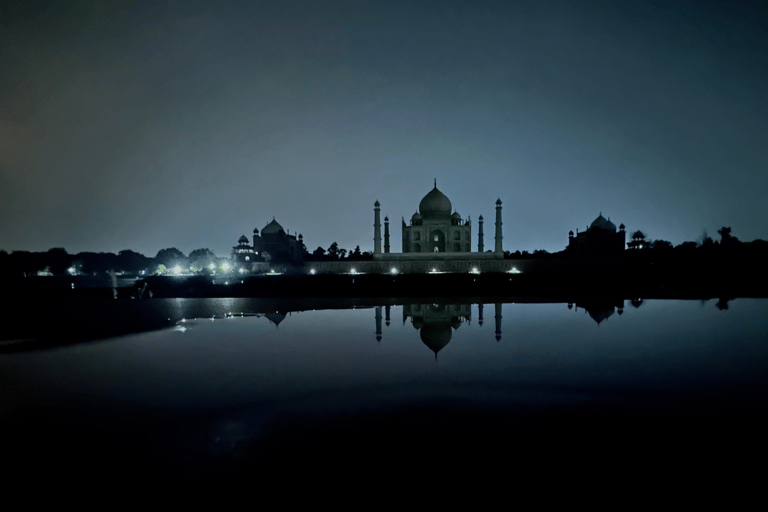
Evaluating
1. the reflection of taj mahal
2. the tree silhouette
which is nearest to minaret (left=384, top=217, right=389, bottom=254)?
the reflection of taj mahal

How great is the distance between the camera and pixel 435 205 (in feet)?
150

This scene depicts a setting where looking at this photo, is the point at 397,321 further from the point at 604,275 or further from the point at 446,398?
the point at 604,275

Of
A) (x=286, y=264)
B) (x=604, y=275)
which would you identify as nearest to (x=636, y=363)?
(x=604, y=275)

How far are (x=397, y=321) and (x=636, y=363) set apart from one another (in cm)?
579

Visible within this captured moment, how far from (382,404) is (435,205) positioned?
138ft

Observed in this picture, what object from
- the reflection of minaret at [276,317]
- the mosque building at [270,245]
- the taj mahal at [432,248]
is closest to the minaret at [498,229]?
the taj mahal at [432,248]

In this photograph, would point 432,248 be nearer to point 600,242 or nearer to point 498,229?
point 498,229

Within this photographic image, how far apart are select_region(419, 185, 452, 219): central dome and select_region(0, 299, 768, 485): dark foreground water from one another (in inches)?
1451

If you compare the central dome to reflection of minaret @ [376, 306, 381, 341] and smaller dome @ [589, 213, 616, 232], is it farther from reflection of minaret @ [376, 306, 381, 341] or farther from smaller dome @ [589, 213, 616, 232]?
reflection of minaret @ [376, 306, 381, 341]

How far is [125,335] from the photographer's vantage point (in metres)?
9.84

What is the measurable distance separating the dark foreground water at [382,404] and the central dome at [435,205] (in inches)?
1451

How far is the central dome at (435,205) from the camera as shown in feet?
150

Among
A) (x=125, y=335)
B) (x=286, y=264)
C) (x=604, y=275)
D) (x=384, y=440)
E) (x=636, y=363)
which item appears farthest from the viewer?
(x=286, y=264)

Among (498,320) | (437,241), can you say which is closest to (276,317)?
(498,320)
